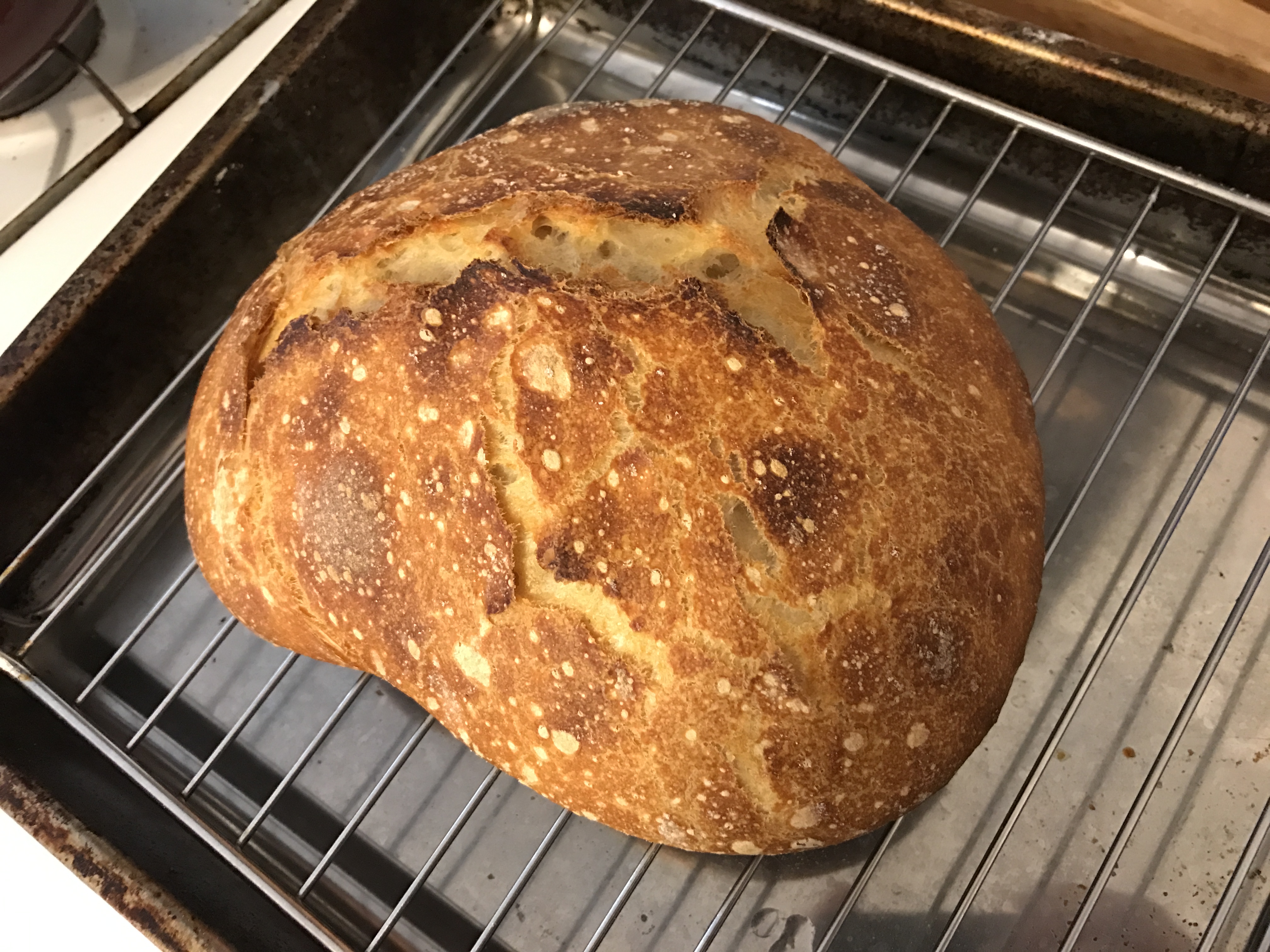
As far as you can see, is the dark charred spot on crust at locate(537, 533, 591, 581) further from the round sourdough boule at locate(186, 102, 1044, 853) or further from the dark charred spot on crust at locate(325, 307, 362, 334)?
the dark charred spot on crust at locate(325, 307, 362, 334)

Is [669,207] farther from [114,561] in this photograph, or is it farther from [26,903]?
[26,903]

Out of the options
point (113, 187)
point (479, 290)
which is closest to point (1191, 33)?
point (479, 290)

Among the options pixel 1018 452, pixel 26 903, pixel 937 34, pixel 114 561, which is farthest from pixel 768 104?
pixel 26 903

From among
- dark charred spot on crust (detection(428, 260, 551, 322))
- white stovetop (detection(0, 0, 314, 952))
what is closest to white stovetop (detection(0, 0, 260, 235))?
white stovetop (detection(0, 0, 314, 952))

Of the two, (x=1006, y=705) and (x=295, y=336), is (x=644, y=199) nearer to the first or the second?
(x=295, y=336)

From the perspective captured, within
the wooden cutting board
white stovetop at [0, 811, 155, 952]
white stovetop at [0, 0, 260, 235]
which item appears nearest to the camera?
white stovetop at [0, 811, 155, 952]
